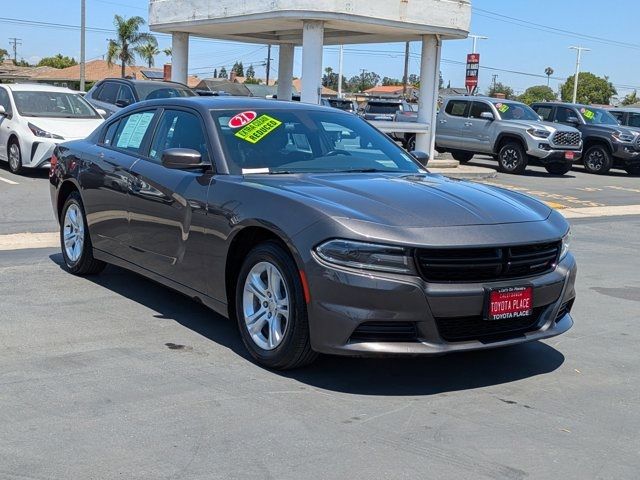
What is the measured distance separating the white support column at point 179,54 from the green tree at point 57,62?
276 feet

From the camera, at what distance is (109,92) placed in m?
18.5

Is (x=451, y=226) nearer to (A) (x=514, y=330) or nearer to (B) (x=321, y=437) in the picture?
(A) (x=514, y=330)

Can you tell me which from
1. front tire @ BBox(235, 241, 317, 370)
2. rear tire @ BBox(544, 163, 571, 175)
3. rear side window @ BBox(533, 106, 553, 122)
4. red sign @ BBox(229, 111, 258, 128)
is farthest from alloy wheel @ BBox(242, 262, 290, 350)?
rear side window @ BBox(533, 106, 553, 122)

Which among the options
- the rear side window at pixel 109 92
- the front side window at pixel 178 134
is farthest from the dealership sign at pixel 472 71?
the front side window at pixel 178 134

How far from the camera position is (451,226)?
459 centimetres

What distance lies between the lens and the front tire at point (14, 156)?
568 inches

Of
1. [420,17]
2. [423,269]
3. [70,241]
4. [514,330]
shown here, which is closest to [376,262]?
[423,269]

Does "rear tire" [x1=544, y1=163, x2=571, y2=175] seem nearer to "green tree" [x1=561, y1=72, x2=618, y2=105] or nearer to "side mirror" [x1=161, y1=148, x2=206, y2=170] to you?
"side mirror" [x1=161, y1=148, x2=206, y2=170]

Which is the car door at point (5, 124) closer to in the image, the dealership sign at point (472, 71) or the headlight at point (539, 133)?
→ the headlight at point (539, 133)

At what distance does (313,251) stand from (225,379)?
0.94 meters

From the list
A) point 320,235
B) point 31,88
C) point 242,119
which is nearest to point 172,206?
point 242,119

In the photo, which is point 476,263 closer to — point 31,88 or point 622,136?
point 31,88

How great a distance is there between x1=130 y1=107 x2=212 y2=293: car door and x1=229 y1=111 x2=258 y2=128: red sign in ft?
0.69

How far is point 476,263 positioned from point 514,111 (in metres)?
18.7
